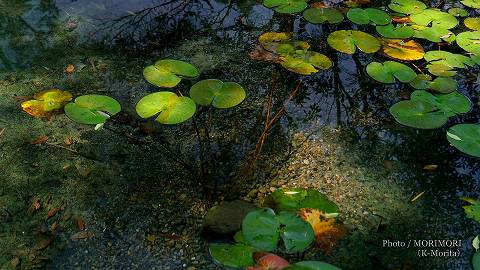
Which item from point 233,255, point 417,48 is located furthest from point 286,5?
point 233,255

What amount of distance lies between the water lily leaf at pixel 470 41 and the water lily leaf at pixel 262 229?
4.48 feet

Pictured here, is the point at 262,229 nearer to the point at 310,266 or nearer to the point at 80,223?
the point at 310,266

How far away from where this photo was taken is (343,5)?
2479 mm

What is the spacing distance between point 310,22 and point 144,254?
1432 millimetres

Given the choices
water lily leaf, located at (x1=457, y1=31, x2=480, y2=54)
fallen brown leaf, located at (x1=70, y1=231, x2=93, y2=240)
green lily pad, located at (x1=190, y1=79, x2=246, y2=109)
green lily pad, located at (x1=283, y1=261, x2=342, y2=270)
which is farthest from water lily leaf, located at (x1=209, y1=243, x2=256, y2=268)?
water lily leaf, located at (x1=457, y1=31, x2=480, y2=54)

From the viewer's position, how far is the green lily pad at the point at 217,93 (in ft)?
5.92

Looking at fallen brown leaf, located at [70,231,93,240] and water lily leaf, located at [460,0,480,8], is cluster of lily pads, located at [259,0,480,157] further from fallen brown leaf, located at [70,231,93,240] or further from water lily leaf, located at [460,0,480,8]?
fallen brown leaf, located at [70,231,93,240]

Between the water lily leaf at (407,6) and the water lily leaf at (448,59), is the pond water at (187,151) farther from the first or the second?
the water lily leaf at (407,6)

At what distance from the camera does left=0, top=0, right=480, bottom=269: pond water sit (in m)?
1.42

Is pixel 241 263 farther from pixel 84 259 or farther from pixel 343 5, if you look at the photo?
pixel 343 5

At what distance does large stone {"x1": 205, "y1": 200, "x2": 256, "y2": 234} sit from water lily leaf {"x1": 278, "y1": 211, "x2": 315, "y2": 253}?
0.38 feet

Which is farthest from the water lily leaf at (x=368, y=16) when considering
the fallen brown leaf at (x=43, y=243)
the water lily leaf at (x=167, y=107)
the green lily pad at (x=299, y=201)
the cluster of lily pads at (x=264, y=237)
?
the fallen brown leaf at (x=43, y=243)

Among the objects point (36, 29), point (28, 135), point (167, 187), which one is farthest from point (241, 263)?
point (36, 29)

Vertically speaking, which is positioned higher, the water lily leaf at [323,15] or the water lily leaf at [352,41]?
the water lily leaf at [323,15]
